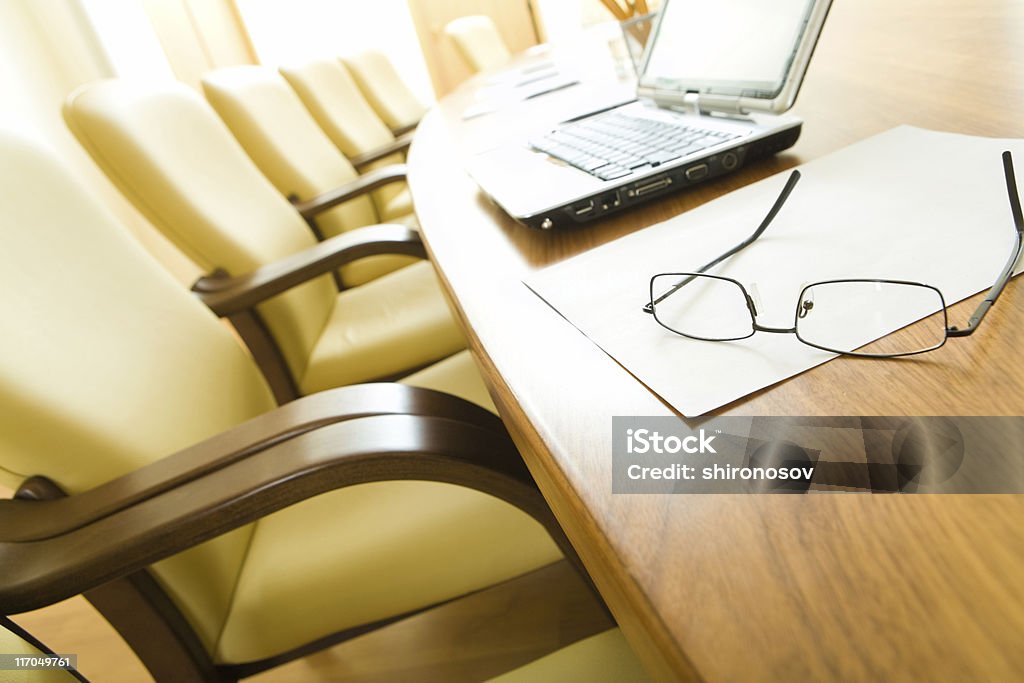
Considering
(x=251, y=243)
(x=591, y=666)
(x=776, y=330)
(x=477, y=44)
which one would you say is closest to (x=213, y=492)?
(x=591, y=666)

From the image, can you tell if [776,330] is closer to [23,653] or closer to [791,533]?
[791,533]

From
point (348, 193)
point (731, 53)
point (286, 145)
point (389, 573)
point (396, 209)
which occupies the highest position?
point (731, 53)

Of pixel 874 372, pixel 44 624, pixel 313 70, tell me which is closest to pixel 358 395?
pixel 874 372

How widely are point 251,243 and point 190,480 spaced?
0.72m

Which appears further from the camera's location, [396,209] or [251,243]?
[396,209]

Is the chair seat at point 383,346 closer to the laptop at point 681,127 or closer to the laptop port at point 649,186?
the laptop at point 681,127

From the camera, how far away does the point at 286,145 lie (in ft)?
5.88

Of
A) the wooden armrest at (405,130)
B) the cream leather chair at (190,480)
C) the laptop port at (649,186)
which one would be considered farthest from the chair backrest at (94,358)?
the wooden armrest at (405,130)

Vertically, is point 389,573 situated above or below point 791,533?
below

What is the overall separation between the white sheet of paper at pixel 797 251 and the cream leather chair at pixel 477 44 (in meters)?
2.85

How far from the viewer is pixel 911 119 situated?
0.69 metres

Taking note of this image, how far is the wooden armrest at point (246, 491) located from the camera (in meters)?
0.60

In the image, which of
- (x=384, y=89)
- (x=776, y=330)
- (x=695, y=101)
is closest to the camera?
(x=776, y=330)

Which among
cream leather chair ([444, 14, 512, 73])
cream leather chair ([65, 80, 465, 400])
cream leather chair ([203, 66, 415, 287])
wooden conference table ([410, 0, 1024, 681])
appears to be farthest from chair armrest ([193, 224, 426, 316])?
cream leather chair ([444, 14, 512, 73])
